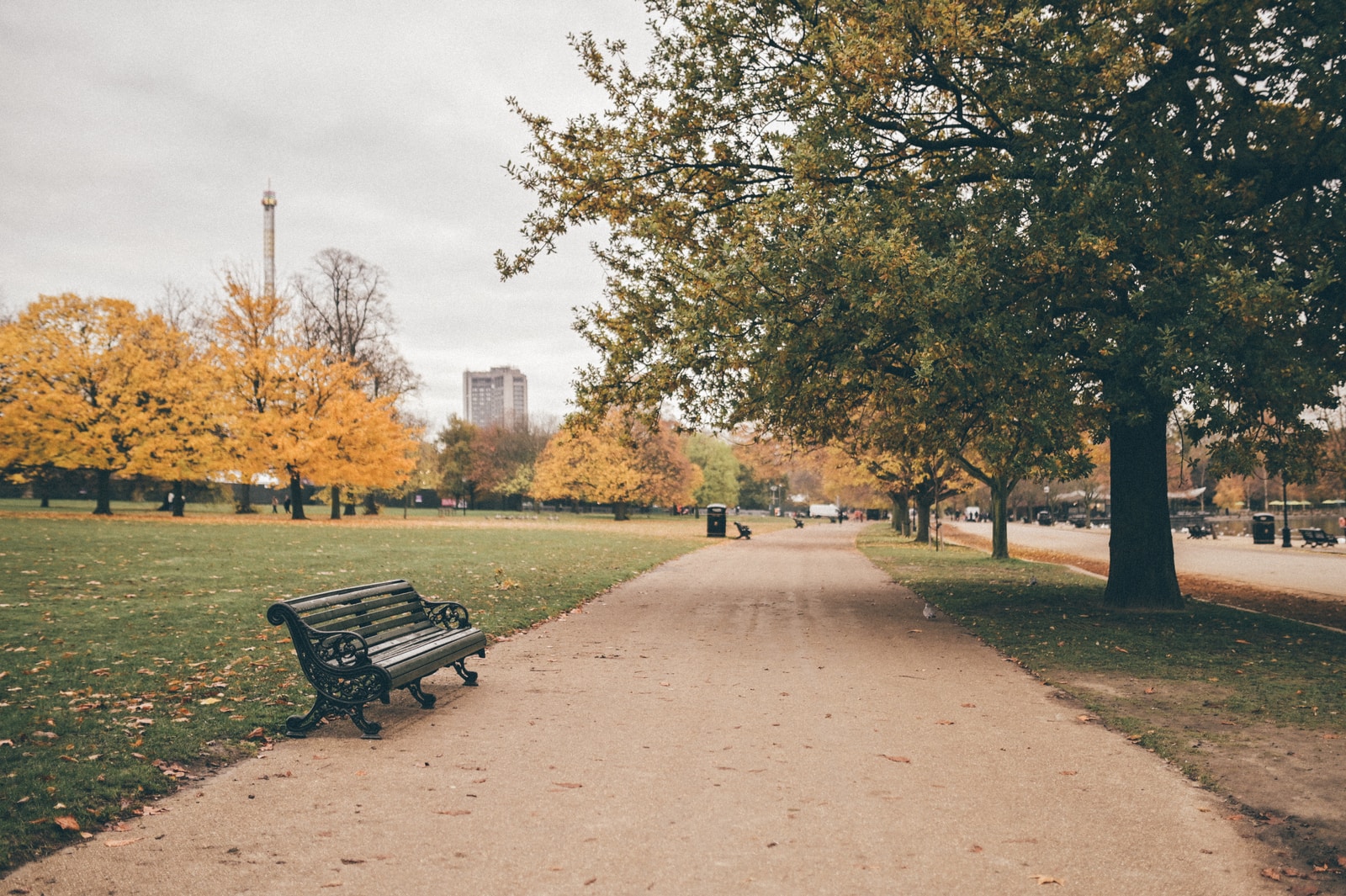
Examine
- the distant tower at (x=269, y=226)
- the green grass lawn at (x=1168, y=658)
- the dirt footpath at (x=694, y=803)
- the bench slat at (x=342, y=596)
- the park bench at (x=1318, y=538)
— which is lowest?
the park bench at (x=1318, y=538)

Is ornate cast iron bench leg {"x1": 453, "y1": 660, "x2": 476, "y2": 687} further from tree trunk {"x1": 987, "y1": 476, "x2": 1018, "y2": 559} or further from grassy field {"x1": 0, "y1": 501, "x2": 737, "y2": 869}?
tree trunk {"x1": 987, "y1": 476, "x2": 1018, "y2": 559}

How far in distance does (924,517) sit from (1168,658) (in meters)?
29.0

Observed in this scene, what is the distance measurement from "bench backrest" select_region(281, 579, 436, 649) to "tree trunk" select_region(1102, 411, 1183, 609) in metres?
10.6

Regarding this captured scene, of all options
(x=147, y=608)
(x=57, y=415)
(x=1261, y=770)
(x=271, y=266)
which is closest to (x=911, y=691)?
(x=1261, y=770)

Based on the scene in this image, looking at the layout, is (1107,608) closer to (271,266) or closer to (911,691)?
A: (911,691)

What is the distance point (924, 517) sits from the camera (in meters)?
37.8

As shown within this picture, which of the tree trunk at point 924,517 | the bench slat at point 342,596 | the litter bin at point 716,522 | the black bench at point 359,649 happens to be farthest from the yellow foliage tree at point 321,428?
the black bench at point 359,649

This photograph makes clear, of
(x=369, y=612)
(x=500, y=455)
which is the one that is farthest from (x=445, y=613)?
(x=500, y=455)

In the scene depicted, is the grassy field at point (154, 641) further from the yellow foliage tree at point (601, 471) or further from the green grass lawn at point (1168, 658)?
the yellow foliage tree at point (601, 471)

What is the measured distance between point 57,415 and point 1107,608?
1433 inches

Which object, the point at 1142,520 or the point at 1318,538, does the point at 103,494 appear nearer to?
the point at 1142,520

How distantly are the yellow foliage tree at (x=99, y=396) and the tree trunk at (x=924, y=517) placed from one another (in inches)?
1219

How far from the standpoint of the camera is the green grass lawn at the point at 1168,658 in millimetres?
6918

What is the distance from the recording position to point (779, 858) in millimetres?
4074
